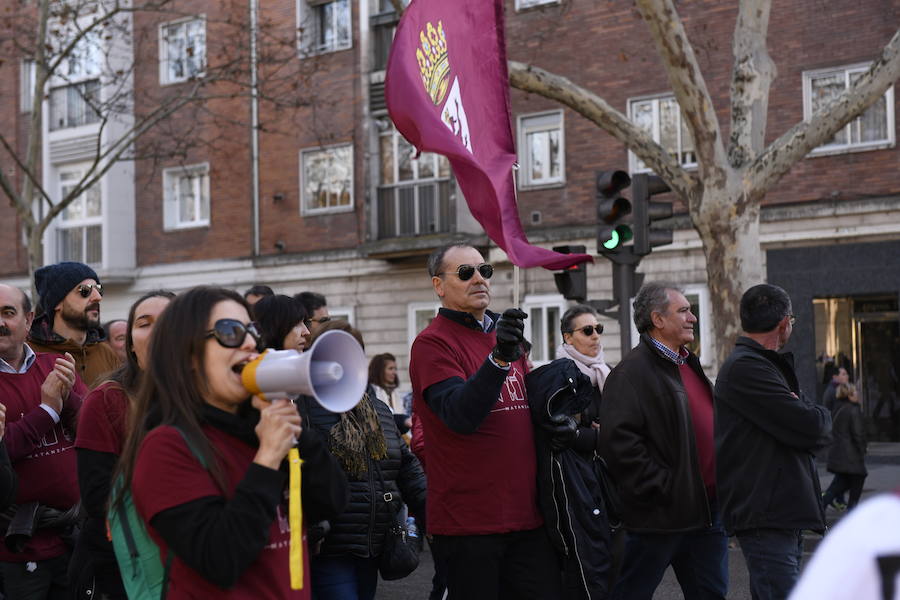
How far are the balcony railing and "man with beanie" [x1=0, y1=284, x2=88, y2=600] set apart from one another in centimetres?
1845

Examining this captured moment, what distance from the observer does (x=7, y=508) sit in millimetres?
4953

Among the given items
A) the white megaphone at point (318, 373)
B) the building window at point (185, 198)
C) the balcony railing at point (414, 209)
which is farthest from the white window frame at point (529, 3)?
the white megaphone at point (318, 373)

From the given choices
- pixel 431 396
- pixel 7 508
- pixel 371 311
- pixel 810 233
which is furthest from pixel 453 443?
pixel 371 311

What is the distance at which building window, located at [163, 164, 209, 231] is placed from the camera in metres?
27.4

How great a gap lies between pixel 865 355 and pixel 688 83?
905 centimetres

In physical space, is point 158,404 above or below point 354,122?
below

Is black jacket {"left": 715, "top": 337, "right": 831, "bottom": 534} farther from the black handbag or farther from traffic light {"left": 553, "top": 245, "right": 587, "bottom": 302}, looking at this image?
traffic light {"left": 553, "top": 245, "right": 587, "bottom": 302}

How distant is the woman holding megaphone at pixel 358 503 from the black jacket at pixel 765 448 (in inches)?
62.2

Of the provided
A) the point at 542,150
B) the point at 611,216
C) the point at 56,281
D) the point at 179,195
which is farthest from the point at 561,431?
the point at 179,195

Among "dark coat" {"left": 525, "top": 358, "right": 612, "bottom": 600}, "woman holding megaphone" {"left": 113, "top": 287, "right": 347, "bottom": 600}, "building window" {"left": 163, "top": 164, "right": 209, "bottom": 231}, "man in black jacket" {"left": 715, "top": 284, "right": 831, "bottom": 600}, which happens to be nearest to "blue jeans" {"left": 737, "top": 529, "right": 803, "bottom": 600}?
"man in black jacket" {"left": 715, "top": 284, "right": 831, "bottom": 600}

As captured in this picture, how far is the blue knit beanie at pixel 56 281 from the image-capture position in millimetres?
5586

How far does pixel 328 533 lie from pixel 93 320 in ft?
5.80

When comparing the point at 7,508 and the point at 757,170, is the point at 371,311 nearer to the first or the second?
the point at 757,170

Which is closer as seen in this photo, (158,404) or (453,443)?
(158,404)
